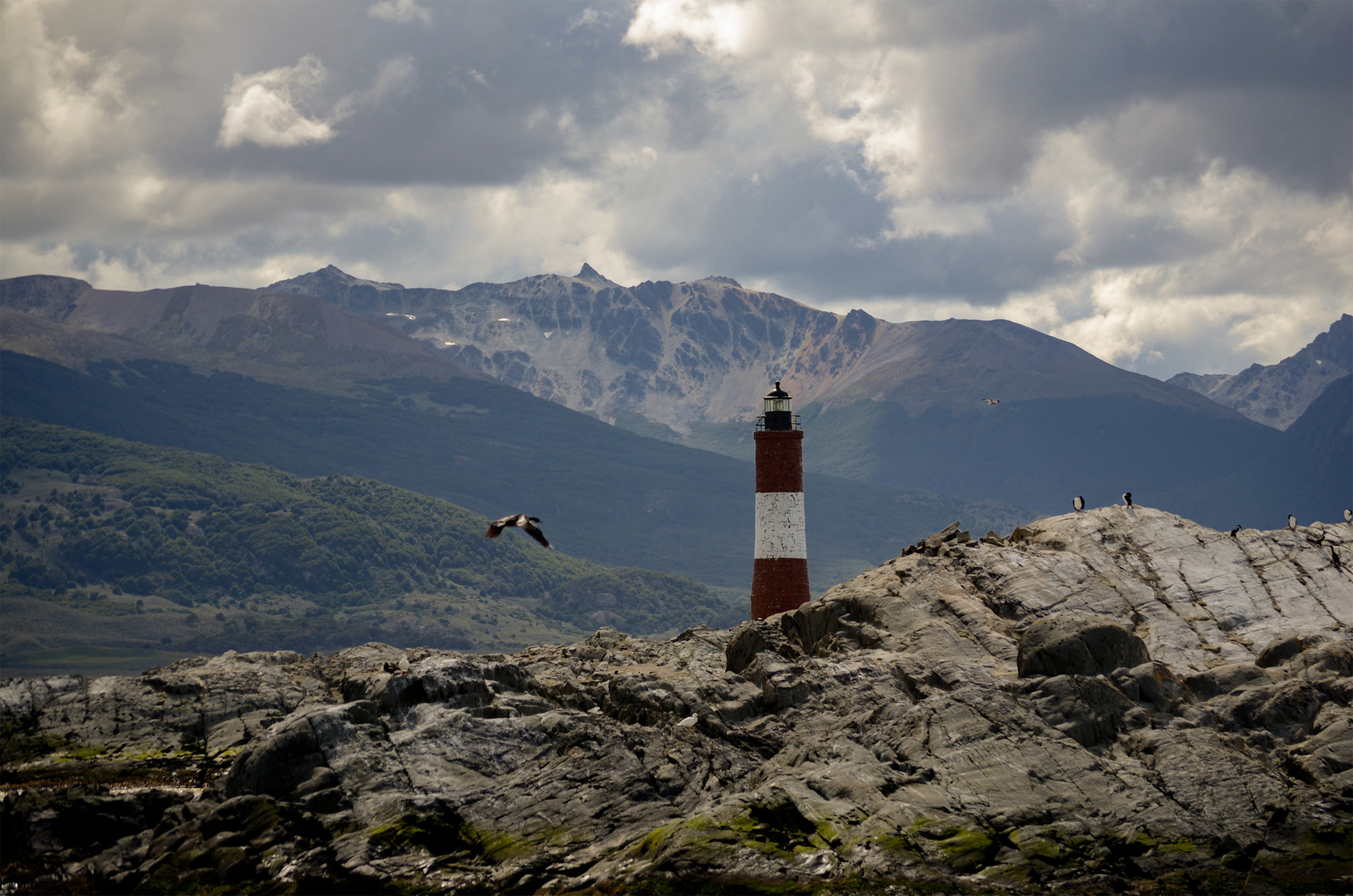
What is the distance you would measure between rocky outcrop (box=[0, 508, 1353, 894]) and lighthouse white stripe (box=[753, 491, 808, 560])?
11410mm

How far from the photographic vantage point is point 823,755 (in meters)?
57.0

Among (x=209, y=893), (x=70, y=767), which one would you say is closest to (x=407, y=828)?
(x=209, y=893)

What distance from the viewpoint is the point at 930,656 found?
63.2 metres

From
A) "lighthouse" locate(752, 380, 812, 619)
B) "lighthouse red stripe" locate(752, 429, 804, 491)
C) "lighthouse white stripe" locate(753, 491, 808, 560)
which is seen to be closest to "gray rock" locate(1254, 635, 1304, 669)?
"lighthouse" locate(752, 380, 812, 619)

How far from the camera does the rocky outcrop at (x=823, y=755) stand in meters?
51.8

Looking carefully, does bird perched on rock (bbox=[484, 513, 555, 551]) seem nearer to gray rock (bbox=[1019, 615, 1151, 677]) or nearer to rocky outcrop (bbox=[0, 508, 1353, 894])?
rocky outcrop (bbox=[0, 508, 1353, 894])

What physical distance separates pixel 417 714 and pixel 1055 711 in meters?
25.8

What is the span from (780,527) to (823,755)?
26.6m

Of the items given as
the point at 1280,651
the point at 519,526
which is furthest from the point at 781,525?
the point at 519,526

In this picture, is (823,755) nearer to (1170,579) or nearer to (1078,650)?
(1078,650)

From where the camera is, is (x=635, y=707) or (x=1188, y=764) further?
(x=635, y=707)

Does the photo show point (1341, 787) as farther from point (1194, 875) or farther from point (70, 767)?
point (70, 767)

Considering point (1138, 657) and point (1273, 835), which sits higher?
point (1138, 657)

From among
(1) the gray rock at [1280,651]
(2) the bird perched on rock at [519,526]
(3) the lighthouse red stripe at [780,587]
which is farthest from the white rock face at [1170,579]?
(2) the bird perched on rock at [519,526]
